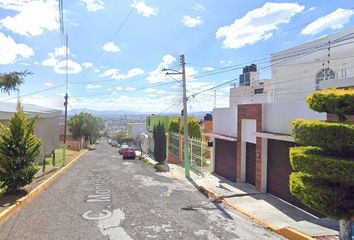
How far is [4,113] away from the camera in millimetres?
21891

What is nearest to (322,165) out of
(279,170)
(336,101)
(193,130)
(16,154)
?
(336,101)

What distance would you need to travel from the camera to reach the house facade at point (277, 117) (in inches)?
563

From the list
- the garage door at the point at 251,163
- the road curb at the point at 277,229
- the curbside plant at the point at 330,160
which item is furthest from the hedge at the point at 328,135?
the garage door at the point at 251,163

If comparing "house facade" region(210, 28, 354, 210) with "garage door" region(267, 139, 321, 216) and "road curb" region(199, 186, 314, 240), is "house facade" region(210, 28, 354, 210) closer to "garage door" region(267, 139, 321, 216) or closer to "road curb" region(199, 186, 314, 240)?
"garage door" region(267, 139, 321, 216)

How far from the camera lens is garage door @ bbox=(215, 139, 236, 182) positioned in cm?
1995

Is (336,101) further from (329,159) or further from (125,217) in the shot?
(125,217)

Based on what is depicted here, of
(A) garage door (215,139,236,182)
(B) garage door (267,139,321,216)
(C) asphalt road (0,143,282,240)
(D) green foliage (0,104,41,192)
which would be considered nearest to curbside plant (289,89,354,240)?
(C) asphalt road (0,143,282,240)

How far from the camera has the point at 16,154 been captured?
14945mm

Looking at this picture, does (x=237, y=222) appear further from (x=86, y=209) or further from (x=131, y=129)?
(x=131, y=129)

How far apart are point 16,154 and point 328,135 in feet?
38.8

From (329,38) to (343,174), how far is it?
16.5 m

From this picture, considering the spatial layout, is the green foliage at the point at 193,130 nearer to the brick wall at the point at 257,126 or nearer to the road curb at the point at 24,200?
the brick wall at the point at 257,126

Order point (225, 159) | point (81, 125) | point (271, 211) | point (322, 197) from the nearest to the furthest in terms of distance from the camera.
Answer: point (322, 197) < point (271, 211) < point (225, 159) < point (81, 125)

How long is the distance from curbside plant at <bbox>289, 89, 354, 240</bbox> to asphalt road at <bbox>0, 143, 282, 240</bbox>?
233 cm
